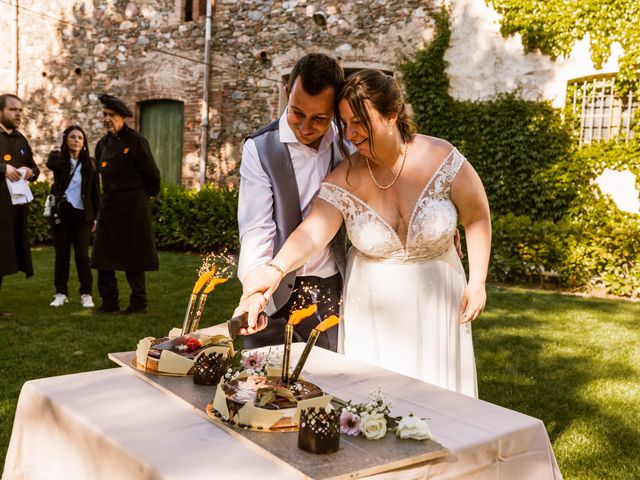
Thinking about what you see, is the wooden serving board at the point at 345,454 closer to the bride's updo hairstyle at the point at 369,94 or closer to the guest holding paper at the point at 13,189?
the bride's updo hairstyle at the point at 369,94

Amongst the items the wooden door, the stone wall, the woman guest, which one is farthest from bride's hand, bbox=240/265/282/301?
the wooden door

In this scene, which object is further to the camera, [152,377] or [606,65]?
[606,65]

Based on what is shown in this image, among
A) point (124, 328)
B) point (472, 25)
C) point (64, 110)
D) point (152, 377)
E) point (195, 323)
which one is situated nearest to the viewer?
point (152, 377)

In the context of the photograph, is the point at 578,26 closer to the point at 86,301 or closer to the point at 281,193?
the point at 86,301

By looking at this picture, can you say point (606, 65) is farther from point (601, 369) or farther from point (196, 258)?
point (196, 258)

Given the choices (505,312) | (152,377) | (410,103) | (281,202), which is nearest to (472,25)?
(410,103)

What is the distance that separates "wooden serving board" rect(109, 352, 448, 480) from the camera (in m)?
1.39

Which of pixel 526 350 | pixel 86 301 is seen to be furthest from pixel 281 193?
pixel 86 301

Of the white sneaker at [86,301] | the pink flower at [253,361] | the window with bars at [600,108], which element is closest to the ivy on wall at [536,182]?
the window with bars at [600,108]

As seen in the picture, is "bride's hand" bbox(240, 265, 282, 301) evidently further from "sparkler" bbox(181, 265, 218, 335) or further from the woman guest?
the woman guest

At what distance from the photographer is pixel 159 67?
12938 mm

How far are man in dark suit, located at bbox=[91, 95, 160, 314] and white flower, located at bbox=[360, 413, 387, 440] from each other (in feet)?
15.6

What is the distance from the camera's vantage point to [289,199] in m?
2.67

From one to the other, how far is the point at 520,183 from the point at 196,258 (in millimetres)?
5041
